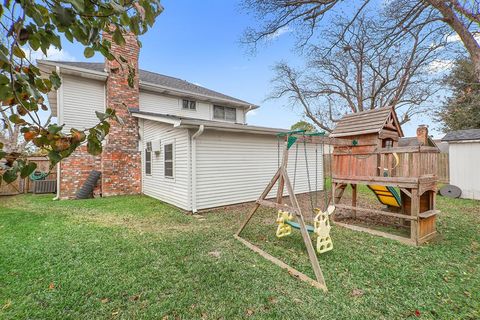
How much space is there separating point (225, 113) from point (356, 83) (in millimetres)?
12241

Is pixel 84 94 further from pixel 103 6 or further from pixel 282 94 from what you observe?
pixel 282 94

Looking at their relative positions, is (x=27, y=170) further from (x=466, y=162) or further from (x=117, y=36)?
(x=466, y=162)

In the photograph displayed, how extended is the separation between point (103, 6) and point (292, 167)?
31.6ft

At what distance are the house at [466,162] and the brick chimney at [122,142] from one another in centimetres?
1320

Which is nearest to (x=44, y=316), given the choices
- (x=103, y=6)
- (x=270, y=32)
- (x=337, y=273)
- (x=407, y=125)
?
(x=103, y=6)

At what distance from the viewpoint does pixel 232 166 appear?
789 centimetres

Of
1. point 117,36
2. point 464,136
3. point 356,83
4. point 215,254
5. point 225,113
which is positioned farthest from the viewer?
point 356,83

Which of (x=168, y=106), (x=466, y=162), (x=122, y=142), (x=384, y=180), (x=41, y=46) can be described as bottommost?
(x=384, y=180)

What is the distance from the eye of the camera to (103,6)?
3.14 ft

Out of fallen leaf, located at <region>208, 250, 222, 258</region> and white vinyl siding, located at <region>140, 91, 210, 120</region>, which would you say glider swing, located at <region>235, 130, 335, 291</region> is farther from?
white vinyl siding, located at <region>140, 91, 210, 120</region>

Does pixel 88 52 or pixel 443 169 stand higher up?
pixel 88 52

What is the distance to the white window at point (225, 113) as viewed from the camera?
507 inches

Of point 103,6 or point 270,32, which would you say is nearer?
point 103,6

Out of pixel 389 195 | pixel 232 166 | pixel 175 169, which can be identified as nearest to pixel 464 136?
pixel 389 195
